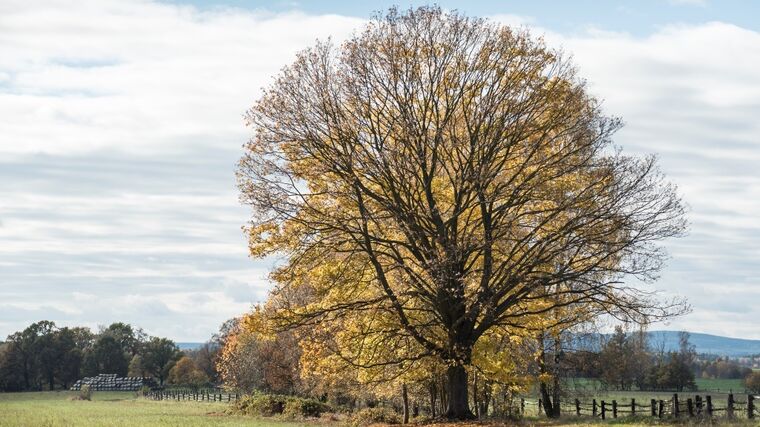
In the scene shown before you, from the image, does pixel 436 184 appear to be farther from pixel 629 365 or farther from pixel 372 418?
pixel 629 365

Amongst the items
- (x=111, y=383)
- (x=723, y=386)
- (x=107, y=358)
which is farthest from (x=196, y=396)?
(x=723, y=386)

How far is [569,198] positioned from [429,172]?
212 inches

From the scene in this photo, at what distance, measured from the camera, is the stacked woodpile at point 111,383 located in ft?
460

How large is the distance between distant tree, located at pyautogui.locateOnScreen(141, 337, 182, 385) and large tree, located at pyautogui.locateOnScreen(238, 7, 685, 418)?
130942 mm

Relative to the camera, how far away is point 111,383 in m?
143

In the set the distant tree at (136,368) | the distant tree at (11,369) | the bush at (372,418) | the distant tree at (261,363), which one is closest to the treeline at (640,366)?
the bush at (372,418)

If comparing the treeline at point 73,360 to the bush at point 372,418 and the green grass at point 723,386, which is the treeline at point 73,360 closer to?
the green grass at point 723,386

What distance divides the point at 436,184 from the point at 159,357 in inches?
5332

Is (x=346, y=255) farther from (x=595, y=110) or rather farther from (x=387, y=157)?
(x=595, y=110)

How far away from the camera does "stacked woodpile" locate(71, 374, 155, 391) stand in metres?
140

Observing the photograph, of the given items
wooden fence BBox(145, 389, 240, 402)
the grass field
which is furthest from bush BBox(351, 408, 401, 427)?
wooden fence BBox(145, 389, 240, 402)

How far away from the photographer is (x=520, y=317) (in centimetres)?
3347

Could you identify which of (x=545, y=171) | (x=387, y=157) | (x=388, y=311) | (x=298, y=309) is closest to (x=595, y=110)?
(x=545, y=171)

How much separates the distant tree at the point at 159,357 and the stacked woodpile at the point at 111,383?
6.94 m
